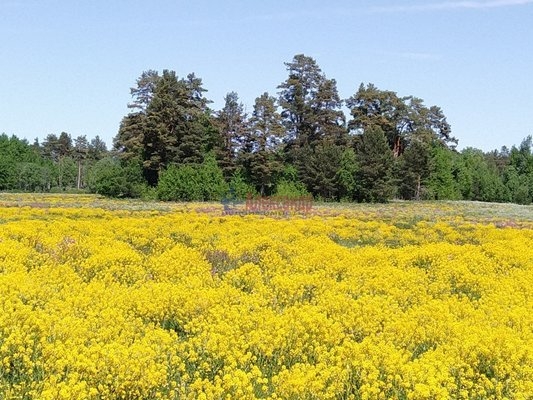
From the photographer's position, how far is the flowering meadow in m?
5.62

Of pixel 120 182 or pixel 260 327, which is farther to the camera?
pixel 120 182

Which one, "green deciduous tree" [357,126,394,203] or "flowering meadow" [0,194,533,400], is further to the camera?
"green deciduous tree" [357,126,394,203]

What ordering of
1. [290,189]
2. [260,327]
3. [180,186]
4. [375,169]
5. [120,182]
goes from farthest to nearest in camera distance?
[375,169]
[290,189]
[120,182]
[180,186]
[260,327]

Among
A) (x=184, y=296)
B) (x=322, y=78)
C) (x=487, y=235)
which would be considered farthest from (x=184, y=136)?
(x=184, y=296)

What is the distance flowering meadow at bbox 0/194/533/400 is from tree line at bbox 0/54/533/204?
50892 millimetres

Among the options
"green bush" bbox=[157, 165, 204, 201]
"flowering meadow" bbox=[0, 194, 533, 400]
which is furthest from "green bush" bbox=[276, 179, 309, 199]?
"flowering meadow" bbox=[0, 194, 533, 400]

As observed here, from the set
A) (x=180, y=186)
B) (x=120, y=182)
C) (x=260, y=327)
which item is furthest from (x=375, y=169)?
(x=260, y=327)

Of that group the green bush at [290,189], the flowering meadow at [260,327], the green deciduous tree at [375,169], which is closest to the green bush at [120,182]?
the green bush at [290,189]

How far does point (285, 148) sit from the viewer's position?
79.6 metres

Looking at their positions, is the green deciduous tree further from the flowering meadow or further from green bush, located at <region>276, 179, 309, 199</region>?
the flowering meadow

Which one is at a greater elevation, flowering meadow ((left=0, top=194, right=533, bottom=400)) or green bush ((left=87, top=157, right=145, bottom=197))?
green bush ((left=87, top=157, right=145, bottom=197))

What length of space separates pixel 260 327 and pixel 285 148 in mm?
72816

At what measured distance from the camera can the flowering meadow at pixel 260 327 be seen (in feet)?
18.4

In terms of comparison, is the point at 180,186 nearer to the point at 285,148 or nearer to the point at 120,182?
the point at 120,182
